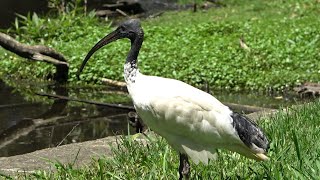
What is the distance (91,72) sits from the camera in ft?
39.8

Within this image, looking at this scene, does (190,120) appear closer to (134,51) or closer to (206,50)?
(134,51)

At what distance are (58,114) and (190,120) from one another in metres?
5.70

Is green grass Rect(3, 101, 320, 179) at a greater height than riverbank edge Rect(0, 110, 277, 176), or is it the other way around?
green grass Rect(3, 101, 320, 179)

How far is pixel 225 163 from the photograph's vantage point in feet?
18.0

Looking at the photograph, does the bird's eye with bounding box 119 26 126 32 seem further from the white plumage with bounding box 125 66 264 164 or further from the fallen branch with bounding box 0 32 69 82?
the fallen branch with bounding box 0 32 69 82

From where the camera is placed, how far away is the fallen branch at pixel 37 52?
→ 1106cm

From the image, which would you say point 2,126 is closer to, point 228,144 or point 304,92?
point 304,92

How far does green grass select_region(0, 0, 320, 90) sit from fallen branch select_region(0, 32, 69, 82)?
33cm

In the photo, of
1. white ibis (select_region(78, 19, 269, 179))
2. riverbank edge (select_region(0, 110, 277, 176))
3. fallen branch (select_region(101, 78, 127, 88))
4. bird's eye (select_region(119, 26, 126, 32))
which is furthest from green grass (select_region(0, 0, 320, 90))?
white ibis (select_region(78, 19, 269, 179))

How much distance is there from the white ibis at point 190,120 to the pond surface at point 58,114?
3.44 metres

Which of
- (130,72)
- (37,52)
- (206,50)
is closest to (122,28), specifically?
(130,72)

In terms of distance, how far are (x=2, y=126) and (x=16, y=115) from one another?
0.55m

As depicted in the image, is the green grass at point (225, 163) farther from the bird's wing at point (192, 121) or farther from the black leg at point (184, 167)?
the bird's wing at point (192, 121)

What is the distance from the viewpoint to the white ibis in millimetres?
4828
